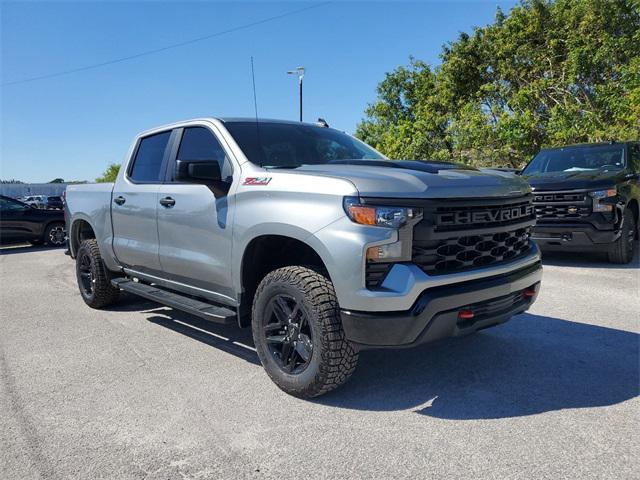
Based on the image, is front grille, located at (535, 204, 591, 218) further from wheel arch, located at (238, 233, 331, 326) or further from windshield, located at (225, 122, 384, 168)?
wheel arch, located at (238, 233, 331, 326)

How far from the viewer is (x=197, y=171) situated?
351 cm

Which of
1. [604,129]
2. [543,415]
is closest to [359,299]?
[543,415]

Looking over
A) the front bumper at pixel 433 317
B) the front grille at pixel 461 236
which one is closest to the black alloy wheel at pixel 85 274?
the front bumper at pixel 433 317

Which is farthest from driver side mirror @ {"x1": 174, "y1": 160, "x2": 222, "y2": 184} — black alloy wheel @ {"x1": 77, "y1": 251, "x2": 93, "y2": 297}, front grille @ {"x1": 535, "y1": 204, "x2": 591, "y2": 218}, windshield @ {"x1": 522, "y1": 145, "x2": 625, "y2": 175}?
windshield @ {"x1": 522, "y1": 145, "x2": 625, "y2": 175}

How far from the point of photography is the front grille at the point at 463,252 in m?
2.88

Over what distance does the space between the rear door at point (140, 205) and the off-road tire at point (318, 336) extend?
5.89ft

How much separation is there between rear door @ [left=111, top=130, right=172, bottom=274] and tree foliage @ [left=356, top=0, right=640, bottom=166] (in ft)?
41.7

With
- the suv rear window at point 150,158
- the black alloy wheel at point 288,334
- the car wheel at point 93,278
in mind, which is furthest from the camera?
the car wheel at point 93,278

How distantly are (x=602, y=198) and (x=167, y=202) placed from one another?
5977 mm

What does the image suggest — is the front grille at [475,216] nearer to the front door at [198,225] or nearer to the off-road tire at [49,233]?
the front door at [198,225]

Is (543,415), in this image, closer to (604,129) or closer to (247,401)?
(247,401)

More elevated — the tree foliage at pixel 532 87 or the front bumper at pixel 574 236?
the tree foliage at pixel 532 87

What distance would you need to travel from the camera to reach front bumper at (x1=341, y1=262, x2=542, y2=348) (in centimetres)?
278

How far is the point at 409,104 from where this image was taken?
25.6m
